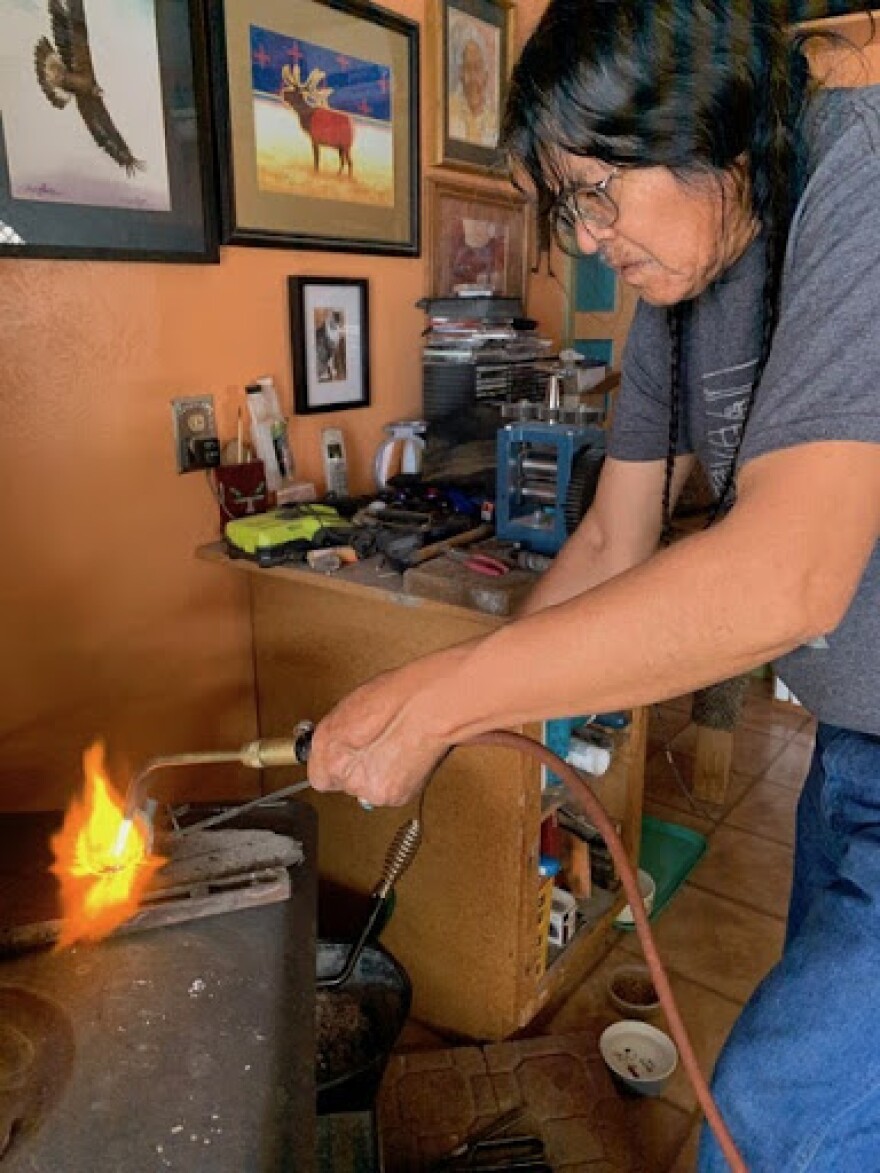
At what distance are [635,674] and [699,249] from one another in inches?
15.3

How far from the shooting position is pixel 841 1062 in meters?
0.72

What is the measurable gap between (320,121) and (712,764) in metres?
1.72

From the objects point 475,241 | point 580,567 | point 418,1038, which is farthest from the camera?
point 475,241

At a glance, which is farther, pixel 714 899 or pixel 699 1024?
pixel 714 899

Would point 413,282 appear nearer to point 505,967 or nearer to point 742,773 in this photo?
point 505,967

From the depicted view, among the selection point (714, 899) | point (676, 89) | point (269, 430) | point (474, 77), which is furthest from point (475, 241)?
point (714, 899)

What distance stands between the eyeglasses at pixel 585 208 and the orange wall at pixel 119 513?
0.79 meters

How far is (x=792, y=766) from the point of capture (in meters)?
2.46

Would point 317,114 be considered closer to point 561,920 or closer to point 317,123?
point 317,123

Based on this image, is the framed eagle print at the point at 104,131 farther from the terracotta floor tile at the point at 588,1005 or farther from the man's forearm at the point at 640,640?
the terracotta floor tile at the point at 588,1005

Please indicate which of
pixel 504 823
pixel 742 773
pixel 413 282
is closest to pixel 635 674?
pixel 504 823

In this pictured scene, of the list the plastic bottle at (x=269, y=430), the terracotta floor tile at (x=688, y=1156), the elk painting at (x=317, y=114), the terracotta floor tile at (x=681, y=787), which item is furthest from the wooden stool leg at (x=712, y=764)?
the elk painting at (x=317, y=114)

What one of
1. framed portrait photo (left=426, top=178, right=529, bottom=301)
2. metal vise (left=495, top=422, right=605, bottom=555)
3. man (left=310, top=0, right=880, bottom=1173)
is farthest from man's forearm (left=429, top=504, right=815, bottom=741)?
framed portrait photo (left=426, top=178, right=529, bottom=301)

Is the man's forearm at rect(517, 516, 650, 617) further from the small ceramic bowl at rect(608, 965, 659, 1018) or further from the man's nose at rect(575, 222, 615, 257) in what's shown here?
the small ceramic bowl at rect(608, 965, 659, 1018)
